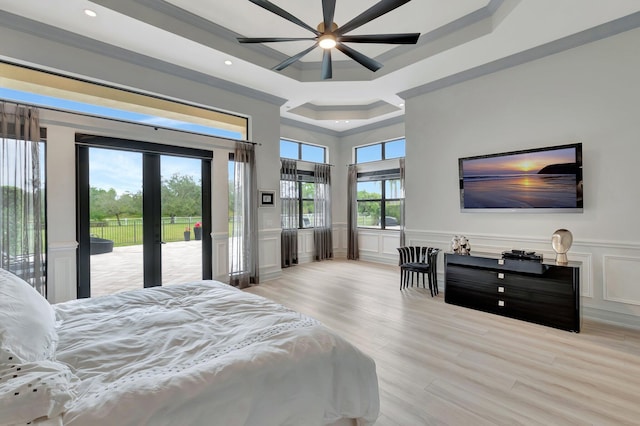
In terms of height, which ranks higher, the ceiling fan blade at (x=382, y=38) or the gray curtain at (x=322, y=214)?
the ceiling fan blade at (x=382, y=38)

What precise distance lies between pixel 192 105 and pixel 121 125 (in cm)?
114

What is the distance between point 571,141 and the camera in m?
3.68

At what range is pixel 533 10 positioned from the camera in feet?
10.4

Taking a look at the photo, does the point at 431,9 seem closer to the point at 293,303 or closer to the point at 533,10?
the point at 533,10

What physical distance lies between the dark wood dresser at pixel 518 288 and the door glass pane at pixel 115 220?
457cm

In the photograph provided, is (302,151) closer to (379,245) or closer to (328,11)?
(379,245)

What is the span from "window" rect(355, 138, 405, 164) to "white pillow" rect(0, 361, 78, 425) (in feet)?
22.4

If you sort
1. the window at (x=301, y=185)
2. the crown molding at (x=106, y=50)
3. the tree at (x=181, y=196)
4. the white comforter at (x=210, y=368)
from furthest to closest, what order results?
the window at (x=301, y=185) → the tree at (x=181, y=196) → the crown molding at (x=106, y=50) → the white comforter at (x=210, y=368)

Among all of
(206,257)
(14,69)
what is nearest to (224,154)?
(206,257)

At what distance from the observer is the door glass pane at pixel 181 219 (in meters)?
4.35

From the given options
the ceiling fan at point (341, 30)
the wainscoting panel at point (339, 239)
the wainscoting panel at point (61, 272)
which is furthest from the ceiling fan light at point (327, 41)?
the wainscoting panel at point (339, 239)

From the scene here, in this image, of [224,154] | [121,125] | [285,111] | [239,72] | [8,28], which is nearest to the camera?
[8,28]

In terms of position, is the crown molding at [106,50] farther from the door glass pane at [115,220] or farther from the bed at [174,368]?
the bed at [174,368]

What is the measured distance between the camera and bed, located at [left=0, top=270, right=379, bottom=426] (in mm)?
987
